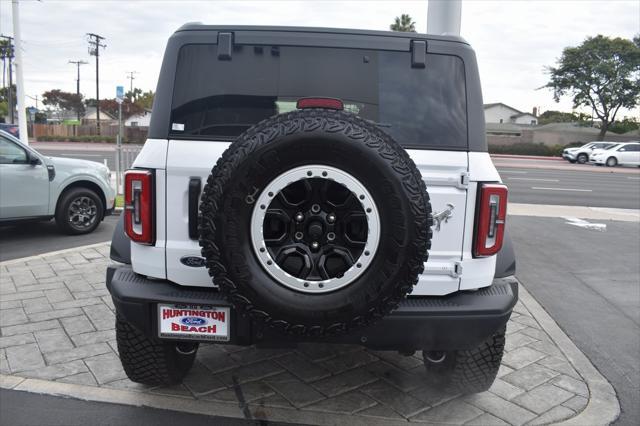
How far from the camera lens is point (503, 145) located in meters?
45.2

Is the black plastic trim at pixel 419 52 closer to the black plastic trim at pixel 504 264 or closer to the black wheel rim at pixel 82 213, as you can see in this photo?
the black plastic trim at pixel 504 264

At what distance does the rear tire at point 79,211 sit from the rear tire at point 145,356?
200 inches

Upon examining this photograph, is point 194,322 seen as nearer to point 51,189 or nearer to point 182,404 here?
point 182,404

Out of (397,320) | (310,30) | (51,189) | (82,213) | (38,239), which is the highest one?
(310,30)

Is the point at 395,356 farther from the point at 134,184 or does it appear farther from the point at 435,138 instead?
the point at 134,184

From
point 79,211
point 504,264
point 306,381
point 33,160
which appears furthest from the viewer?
point 79,211

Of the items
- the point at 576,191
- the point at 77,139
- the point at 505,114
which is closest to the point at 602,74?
the point at 576,191

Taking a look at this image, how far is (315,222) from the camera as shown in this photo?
246 cm

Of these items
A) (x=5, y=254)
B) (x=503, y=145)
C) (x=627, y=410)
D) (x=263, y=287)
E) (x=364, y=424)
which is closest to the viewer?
(x=263, y=287)

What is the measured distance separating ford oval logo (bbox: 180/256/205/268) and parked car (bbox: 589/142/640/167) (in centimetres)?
3327

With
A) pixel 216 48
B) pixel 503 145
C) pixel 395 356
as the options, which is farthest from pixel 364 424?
pixel 503 145

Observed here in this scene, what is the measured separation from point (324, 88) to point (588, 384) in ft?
8.76

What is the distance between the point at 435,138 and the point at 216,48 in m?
1.24

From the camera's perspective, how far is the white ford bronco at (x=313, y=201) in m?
2.39
